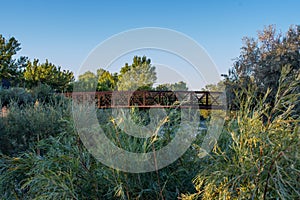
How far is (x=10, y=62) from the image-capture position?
20109 mm

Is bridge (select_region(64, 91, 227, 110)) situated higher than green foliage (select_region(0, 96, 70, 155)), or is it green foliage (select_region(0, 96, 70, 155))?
bridge (select_region(64, 91, 227, 110))

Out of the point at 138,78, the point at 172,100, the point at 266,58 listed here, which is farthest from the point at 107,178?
the point at 266,58

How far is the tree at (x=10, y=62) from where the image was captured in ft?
63.8

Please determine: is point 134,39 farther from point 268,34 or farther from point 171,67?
point 268,34

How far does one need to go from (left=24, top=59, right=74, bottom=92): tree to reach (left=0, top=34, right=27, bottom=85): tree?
1200mm

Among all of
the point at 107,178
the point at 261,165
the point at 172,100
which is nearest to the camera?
the point at 261,165

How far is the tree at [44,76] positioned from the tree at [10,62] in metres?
1.20

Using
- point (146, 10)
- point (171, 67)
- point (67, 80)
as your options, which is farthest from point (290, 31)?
point (67, 80)

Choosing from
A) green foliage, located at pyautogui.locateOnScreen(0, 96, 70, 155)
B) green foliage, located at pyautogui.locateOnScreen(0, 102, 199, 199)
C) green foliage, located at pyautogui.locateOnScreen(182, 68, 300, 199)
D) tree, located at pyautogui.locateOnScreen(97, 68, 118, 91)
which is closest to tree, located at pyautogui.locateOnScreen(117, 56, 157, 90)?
tree, located at pyautogui.locateOnScreen(97, 68, 118, 91)

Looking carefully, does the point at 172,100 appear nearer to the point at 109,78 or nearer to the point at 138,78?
the point at 138,78

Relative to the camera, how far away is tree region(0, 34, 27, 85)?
19.5 m

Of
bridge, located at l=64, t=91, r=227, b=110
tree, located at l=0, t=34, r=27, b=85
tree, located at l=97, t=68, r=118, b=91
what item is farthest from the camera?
tree, located at l=0, t=34, r=27, b=85

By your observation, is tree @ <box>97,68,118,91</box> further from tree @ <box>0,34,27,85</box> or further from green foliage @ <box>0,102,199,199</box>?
tree @ <box>0,34,27,85</box>

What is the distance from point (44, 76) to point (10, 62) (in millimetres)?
3235
